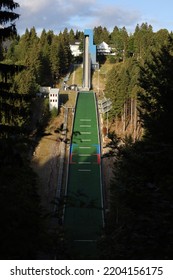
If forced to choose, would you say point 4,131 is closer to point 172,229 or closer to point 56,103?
point 172,229

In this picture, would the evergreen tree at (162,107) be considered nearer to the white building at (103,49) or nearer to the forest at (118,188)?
the forest at (118,188)

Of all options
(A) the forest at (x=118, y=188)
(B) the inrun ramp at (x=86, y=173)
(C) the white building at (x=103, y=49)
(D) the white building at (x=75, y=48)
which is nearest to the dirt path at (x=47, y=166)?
(B) the inrun ramp at (x=86, y=173)

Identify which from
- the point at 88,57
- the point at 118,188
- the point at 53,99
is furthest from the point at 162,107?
the point at 88,57

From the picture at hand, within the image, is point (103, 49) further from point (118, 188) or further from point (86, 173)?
point (118, 188)

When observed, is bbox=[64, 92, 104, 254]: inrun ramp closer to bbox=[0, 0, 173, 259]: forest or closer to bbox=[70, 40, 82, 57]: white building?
bbox=[0, 0, 173, 259]: forest

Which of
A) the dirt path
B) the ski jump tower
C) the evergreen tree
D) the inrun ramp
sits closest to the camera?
the evergreen tree

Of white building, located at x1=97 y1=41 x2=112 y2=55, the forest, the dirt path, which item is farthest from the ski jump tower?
the forest
